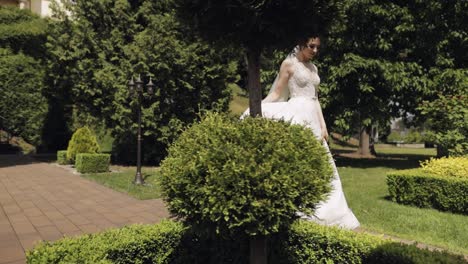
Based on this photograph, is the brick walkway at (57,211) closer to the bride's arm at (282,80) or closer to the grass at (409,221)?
the bride's arm at (282,80)

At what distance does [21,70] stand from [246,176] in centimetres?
2023

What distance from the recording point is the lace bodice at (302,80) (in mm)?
6398

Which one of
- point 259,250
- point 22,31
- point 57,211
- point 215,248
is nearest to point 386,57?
point 215,248

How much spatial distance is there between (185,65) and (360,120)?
28.9 ft

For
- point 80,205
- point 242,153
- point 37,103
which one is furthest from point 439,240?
point 37,103

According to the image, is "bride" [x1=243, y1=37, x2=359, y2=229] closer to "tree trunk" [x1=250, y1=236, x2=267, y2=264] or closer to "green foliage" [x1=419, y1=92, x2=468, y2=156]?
"tree trunk" [x1=250, y1=236, x2=267, y2=264]

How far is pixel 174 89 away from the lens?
53.3ft

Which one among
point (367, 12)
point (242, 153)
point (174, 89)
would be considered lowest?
point (242, 153)

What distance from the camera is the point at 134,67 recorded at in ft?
50.5

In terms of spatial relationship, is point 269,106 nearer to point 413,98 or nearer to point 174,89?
point 174,89

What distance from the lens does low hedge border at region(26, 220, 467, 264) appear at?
11.2 feet

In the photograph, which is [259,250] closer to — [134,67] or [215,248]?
[215,248]

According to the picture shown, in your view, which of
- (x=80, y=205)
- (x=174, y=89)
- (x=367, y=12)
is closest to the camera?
(x=80, y=205)

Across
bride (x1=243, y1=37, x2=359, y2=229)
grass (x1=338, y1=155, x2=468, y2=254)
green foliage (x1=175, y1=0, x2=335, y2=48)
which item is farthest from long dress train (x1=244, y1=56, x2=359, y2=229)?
green foliage (x1=175, y1=0, x2=335, y2=48)
